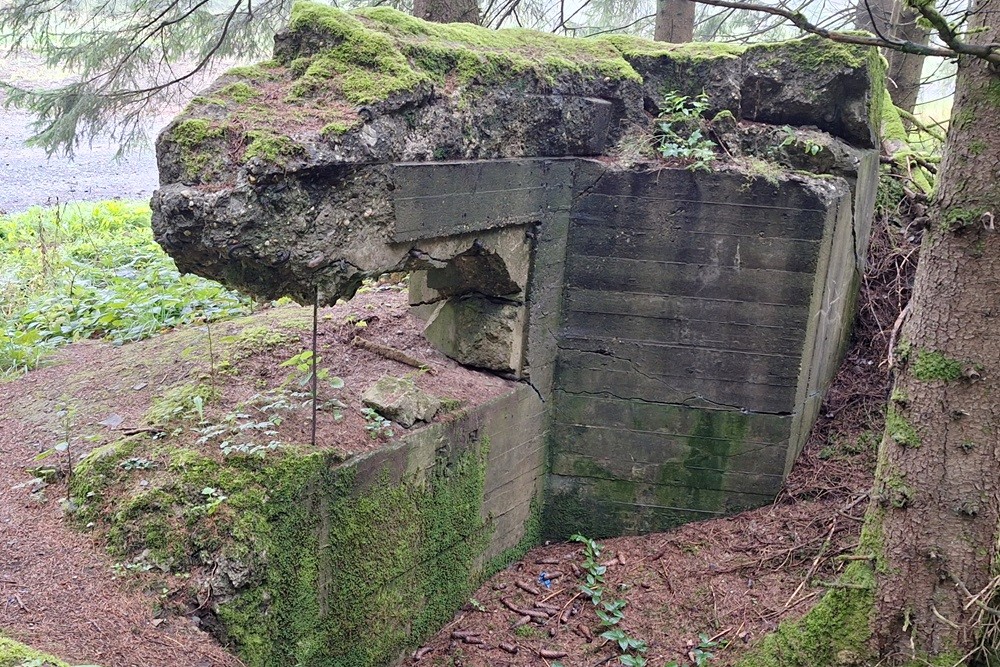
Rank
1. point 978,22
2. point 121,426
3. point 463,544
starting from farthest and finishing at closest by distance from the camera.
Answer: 1. point 463,544
2. point 121,426
3. point 978,22

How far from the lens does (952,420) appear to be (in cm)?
376

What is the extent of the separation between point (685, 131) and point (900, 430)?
2771mm

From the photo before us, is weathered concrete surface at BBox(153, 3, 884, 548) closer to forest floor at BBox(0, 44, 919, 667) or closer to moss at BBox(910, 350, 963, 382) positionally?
forest floor at BBox(0, 44, 919, 667)

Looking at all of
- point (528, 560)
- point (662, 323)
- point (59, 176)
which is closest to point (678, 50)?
point (662, 323)

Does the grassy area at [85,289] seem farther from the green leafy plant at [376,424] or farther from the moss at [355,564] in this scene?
the moss at [355,564]

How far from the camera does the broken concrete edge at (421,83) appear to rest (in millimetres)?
3793

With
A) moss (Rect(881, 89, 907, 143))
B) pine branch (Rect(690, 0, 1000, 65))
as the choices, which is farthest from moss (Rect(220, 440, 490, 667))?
moss (Rect(881, 89, 907, 143))

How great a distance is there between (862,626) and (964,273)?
180cm

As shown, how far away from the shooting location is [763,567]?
17.8 ft

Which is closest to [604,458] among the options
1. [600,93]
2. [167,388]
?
[600,93]

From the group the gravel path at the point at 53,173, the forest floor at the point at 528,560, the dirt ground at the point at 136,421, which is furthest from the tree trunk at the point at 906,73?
the gravel path at the point at 53,173

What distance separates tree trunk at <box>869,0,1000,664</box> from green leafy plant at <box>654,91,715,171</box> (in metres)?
1.97

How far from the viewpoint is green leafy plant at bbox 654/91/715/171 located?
18.3 ft

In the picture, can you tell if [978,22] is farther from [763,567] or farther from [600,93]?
[763,567]
